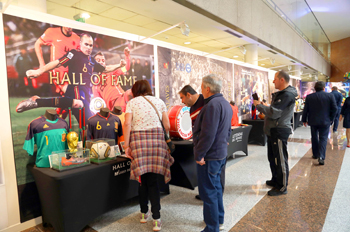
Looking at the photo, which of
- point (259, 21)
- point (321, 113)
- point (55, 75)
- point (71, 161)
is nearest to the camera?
point (71, 161)

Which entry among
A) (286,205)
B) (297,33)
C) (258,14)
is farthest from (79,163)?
(297,33)

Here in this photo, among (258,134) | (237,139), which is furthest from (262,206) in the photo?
(258,134)

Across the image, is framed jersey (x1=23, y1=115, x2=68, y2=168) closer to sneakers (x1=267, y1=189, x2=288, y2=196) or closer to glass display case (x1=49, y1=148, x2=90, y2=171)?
glass display case (x1=49, y1=148, x2=90, y2=171)

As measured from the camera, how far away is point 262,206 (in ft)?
9.14

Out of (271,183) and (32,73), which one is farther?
(271,183)

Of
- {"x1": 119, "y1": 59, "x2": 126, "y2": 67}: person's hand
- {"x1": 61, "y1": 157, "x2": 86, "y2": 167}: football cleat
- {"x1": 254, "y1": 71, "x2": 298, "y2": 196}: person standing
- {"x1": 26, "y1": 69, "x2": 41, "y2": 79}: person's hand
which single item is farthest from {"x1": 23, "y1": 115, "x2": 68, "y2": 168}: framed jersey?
{"x1": 254, "y1": 71, "x2": 298, "y2": 196}: person standing

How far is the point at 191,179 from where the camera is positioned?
3354mm

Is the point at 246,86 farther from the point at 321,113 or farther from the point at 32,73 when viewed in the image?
the point at 32,73

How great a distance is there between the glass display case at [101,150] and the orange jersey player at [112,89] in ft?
2.67

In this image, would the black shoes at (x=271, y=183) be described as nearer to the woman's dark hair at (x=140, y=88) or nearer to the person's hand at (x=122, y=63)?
the woman's dark hair at (x=140, y=88)

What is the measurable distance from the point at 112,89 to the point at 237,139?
276cm

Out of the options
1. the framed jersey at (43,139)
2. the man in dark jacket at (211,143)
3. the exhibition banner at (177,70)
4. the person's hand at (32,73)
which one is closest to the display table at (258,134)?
the exhibition banner at (177,70)

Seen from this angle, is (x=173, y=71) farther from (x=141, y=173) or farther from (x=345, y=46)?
(x=345, y=46)

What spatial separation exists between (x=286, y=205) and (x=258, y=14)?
4.88 m
